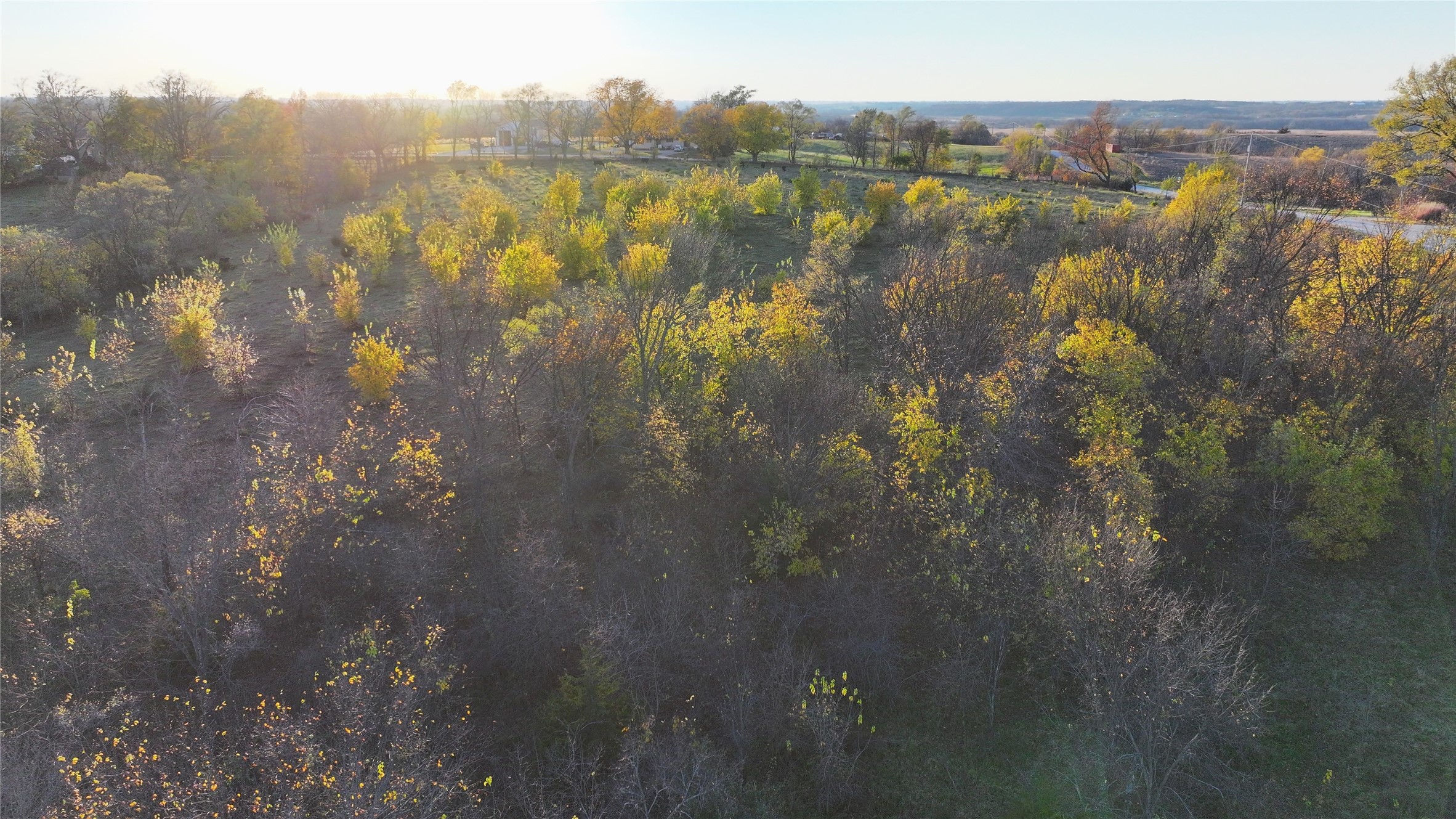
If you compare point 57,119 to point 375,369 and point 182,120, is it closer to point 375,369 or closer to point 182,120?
point 182,120

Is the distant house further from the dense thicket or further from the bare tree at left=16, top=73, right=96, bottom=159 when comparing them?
the dense thicket

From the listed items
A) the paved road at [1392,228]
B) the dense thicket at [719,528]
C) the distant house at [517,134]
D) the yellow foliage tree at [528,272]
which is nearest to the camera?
the dense thicket at [719,528]

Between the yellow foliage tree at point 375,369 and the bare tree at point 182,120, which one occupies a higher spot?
the bare tree at point 182,120

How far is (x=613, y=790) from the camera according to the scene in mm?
13023

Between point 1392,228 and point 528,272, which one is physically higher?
point 1392,228

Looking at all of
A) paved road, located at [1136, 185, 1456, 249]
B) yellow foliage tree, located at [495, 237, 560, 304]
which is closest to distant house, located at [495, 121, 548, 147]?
yellow foliage tree, located at [495, 237, 560, 304]

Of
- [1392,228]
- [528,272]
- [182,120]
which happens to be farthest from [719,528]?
[182,120]

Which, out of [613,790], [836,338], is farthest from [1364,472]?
[613,790]

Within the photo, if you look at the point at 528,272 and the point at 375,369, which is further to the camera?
the point at 528,272

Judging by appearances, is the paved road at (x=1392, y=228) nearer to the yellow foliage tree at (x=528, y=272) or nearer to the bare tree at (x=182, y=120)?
the yellow foliage tree at (x=528, y=272)

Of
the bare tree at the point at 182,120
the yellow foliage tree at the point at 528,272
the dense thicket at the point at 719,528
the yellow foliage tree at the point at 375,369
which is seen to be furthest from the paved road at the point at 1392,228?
the bare tree at the point at 182,120

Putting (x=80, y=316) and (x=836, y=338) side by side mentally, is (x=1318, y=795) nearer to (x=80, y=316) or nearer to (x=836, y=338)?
(x=836, y=338)

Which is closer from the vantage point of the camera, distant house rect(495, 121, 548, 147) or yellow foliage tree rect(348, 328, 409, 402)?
yellow foliage tree rect(348, 328, 409, 402)

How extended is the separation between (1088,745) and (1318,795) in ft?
13.6
